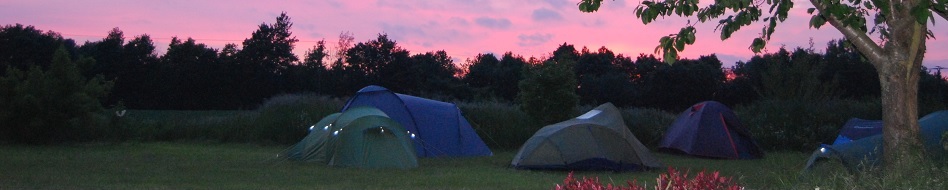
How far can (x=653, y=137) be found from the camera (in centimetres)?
2527

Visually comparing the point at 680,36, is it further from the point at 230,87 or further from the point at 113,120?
the point at 230,87

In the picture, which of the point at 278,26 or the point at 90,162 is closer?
the point at 90,162

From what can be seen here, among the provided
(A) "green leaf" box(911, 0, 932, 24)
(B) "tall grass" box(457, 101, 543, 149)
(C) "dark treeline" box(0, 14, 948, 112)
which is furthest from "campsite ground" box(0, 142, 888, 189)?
(C) "dark treeline" box(0, 14, 948, 112)

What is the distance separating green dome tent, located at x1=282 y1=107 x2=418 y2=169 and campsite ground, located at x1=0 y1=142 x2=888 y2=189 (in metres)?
0.38

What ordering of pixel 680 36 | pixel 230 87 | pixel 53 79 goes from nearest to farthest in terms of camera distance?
pixel 680 36 → pixel 53 79 → pixel 230 87

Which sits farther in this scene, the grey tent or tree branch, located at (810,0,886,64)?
the grey tent

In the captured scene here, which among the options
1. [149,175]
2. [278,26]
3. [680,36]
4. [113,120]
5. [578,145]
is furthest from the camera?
[278,26]

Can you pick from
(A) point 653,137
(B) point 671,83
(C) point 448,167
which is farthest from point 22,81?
(B) point 671,83

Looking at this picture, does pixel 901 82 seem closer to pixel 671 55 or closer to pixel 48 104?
pixel 671 55

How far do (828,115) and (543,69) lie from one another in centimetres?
792

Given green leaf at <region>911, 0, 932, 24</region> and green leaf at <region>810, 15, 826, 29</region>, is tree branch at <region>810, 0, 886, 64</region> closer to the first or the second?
green leaf at <region>810, 15, 826, 29</region>

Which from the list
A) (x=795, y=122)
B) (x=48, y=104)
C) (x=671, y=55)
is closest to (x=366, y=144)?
(x=671, y=55)

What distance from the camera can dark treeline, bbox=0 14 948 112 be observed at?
41812mm

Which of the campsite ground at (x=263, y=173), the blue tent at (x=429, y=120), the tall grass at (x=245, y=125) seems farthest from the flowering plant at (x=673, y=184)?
the tall grass at (x=245, y=125)
